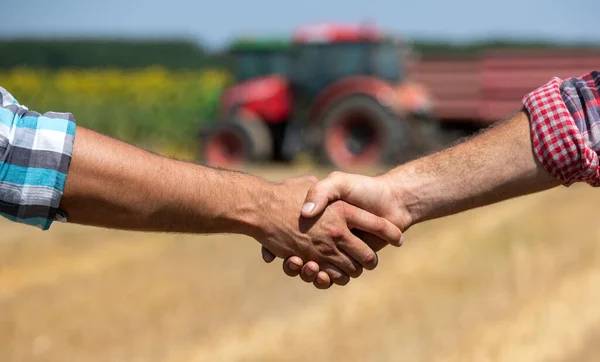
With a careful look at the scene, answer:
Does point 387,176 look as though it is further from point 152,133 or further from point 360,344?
point 152,133

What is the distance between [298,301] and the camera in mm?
5402

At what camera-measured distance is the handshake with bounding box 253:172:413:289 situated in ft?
10.7

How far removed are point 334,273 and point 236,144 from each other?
932 centimetres

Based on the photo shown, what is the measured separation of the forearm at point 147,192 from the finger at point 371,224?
43cm

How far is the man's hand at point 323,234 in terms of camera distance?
324cm

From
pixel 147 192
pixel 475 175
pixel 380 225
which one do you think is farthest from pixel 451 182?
pixel 147 192

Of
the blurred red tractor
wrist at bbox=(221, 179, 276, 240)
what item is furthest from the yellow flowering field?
wrist at bbox=(221, 179, 276, 240)

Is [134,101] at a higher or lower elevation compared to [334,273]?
lower

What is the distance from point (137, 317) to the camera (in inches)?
200

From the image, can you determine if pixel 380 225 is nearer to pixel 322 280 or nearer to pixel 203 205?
pixel 322 280

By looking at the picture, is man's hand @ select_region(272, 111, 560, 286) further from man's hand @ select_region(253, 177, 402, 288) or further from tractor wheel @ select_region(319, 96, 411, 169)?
tractor wheel @ select_region(319, 96, 411, 169)

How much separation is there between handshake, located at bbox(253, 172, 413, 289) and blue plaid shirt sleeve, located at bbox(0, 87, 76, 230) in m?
0.98

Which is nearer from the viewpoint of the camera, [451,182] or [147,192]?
[147,192]

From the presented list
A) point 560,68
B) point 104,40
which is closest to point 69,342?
point 560,68
